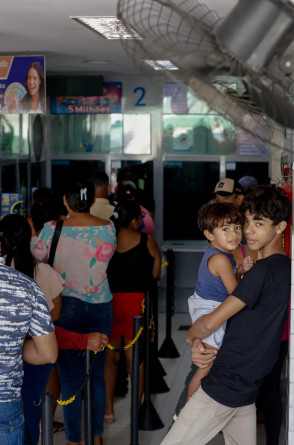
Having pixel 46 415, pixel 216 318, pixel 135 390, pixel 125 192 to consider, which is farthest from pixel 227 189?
pixel 46 415

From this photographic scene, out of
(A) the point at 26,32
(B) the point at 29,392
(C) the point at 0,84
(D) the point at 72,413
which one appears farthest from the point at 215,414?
(C) the point at 0,84

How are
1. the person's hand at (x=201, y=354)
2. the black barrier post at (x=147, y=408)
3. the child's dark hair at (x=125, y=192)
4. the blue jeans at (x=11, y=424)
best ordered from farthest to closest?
1. the child's dark hair at (x=125, y=192)
2. the black barrier post at (x=147, y=408)
3. the person's hand at (x=201, y=354)
4. the blue jeans at (x=11, y=424)

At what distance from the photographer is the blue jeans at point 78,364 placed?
435 cm

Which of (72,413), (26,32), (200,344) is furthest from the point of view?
(26,32)

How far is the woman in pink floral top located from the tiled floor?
482 mm

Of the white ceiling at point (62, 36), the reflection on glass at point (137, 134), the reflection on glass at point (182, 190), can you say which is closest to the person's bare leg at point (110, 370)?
the white ceiling at point (62, 36)

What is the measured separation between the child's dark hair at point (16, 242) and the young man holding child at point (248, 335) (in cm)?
91

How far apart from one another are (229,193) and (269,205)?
110 inches

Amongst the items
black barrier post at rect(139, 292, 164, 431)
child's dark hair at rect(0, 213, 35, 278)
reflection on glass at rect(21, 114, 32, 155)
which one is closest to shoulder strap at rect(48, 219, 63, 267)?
child's dark hair at rect(0, 213, 35, 278)

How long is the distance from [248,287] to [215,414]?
0.60 meters

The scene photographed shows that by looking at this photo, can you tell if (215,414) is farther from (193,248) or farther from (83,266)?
(193,248)

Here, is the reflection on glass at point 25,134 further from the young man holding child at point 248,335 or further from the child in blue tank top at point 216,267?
the young man holding child at point 248,335

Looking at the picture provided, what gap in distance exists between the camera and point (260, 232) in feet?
10.2

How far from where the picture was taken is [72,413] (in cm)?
439
